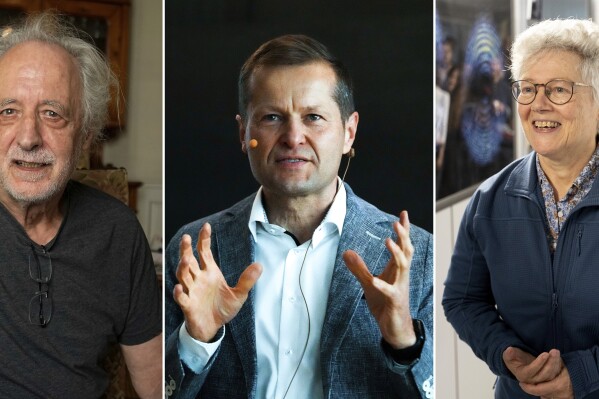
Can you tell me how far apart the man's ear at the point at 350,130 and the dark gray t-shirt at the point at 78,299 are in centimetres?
77

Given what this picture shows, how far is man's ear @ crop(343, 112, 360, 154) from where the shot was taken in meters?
2.24

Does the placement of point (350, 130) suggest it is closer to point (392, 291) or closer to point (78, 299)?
point (392, 291)

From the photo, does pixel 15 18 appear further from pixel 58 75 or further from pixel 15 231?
pixel 15 231

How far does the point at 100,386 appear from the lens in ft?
8.02

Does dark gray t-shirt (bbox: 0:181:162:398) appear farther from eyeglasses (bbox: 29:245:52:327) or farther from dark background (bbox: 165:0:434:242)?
dark background (bbox: 165:0:434:242)

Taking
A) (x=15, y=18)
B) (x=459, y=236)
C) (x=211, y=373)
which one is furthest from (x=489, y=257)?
(x=15, y=18)

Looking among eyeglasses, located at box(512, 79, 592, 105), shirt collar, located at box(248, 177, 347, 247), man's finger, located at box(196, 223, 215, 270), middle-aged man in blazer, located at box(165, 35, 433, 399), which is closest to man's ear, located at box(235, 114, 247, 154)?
middle-aged man in blazer, located at box(165, 35, 433, 399)

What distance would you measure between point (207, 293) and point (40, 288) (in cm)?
55

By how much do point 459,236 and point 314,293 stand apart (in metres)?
0.47

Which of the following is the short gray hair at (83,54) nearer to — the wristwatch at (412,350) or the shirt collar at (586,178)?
the wristwatch at (412,350)

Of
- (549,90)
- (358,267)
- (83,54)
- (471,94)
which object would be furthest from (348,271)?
(83,54)

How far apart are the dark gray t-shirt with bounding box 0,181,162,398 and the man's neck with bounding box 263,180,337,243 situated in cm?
55

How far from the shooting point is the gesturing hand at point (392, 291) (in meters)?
2.19

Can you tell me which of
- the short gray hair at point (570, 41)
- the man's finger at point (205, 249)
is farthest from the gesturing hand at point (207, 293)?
the short gray hair at point (570, 41)
